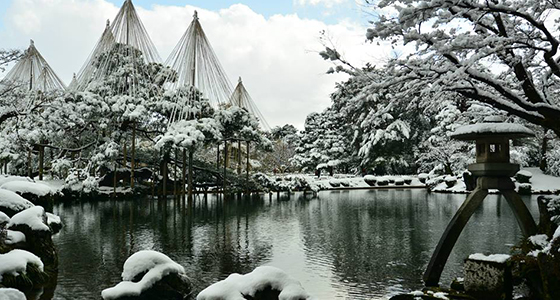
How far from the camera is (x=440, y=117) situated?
124 ft

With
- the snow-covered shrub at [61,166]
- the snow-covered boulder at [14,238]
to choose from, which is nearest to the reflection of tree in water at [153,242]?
the snow-covered boulder at [14,238]

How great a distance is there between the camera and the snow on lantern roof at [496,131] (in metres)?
7.06

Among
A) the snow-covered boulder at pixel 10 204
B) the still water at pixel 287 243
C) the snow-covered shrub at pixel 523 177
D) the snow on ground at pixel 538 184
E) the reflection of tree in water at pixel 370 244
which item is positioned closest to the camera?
the still water at pixel 287 243

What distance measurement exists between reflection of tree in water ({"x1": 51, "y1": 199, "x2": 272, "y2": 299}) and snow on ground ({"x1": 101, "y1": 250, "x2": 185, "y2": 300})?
642 millimetres

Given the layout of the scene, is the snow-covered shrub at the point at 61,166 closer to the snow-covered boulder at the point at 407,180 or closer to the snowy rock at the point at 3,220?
the snowy rock at the point at 3,220

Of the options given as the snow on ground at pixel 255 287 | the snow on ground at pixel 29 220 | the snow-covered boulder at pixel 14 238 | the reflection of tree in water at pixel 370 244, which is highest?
the snow on ground at pixel 29 220

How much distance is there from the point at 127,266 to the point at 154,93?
22.0 metres

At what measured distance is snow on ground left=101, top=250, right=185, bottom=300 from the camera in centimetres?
639

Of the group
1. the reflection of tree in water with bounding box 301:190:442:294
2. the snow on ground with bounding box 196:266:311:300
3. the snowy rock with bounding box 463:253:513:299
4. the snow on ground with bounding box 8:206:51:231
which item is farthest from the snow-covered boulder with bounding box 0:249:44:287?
the snowy rock with bounding box 463:253:513:299

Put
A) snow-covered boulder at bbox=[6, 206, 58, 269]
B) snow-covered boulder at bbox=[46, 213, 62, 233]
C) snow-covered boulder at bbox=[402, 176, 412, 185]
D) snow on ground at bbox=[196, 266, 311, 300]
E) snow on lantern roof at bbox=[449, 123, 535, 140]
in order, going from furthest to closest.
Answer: snow-covered boulder at bbox=[402, 176, 412, 185]
snow-covered boulder at bbox=[46, 213, 62, 233]
snow-covered boulder at bbox=[6, 206, 58, 269]
snow on lantern roof at bbox=[449, 123, 535, 140]
snow on ground at bbox=[196, 266, 311, 300]

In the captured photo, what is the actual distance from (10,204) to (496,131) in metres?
9.01

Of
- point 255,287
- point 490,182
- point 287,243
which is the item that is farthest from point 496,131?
point 287,243

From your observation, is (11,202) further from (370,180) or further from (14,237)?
(370,180)

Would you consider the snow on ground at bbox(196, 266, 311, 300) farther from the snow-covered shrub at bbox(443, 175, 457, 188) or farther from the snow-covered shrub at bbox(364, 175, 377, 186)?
the snow-covered shrub at bbox(364, 175, 377, 186)
